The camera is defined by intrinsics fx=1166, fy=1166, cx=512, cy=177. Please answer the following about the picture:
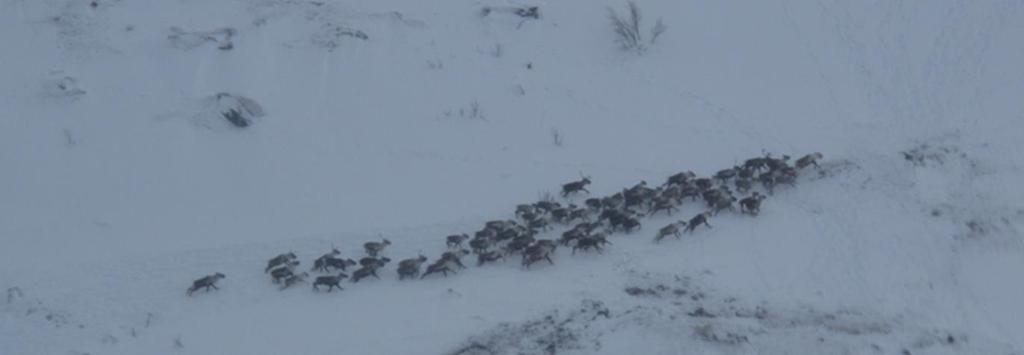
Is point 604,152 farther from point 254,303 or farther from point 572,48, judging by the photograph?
point 254,303

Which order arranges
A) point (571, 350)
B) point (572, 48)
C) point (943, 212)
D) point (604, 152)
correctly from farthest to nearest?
1. point (572, 48)
2. point (604, 152)
3. point (943, 212)
4. point (571, 350)

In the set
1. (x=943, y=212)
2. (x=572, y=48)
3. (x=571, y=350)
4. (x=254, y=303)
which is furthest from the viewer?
(x=572, y=48)

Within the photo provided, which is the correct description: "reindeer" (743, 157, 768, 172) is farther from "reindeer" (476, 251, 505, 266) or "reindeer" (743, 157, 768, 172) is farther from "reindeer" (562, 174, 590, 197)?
"reindeer" (476, 251, 505, 266)

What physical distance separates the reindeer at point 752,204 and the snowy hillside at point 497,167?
0.10 metres

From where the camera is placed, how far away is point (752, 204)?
14.3 meters

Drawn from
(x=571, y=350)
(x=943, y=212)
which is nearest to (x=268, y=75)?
(x=571, y=350)

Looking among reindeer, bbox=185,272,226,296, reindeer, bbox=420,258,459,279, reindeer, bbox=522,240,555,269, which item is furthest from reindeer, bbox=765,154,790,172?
reindeer, bbox=185,272,226,296

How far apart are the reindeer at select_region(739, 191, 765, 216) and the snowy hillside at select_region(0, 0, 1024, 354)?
99mm

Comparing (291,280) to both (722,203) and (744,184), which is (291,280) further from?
(744,184)

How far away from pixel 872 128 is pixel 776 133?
1.34 m

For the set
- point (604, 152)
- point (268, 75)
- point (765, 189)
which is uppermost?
point (268, 75)

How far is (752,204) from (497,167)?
3584 millimetres

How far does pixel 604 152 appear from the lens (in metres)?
16.4

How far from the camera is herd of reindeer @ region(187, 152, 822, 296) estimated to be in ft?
43.0
